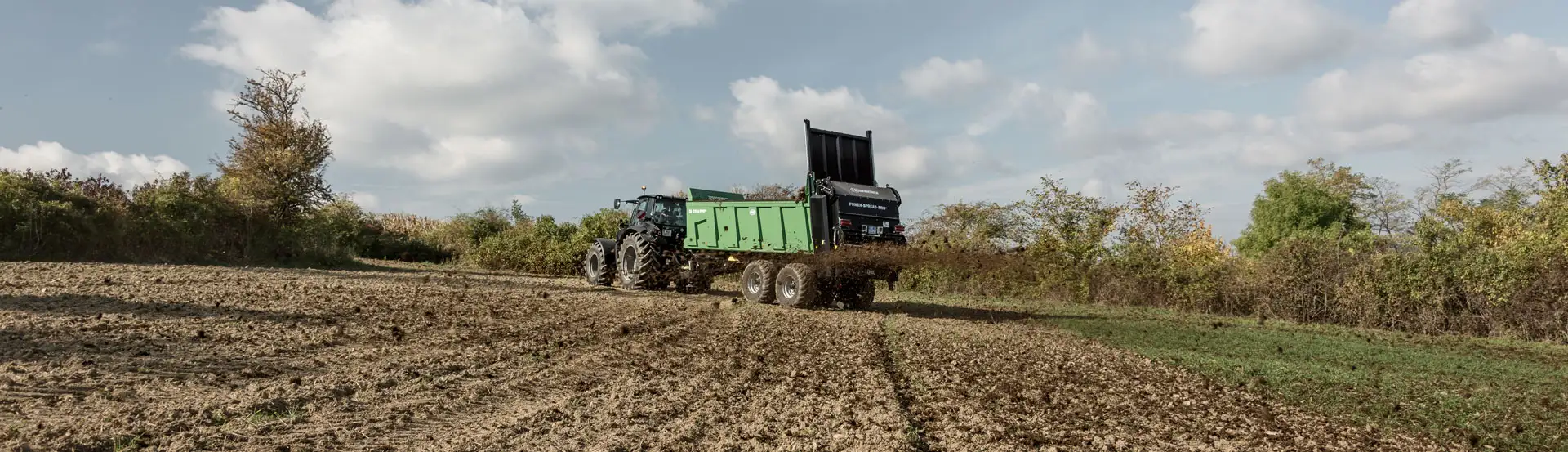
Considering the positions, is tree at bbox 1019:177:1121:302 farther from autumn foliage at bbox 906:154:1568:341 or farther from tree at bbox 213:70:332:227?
tree at bbox 213:70:332:227

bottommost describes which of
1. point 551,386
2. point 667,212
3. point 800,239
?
point 551,386

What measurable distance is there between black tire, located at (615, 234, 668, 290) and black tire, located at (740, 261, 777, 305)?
2612mm

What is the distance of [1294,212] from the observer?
3200 cm

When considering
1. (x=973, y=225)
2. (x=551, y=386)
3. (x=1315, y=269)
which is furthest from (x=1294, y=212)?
(x=551, y=386)

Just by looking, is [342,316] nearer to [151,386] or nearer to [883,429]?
[151,386]

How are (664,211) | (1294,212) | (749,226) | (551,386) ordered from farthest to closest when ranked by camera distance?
(1294,212) < (664,211) < (749,226) < (551,386)

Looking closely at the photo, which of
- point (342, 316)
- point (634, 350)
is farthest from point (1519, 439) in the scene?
point (342, 316)

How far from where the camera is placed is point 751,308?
1246 cm

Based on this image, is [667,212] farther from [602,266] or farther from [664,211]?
[602,266]

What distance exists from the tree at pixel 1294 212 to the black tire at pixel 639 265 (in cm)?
2517

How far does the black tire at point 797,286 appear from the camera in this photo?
12.4 meters

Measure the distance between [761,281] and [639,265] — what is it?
3.29 metres

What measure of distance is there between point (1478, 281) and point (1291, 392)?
853 cm

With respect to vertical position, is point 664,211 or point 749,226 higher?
point 664,211
